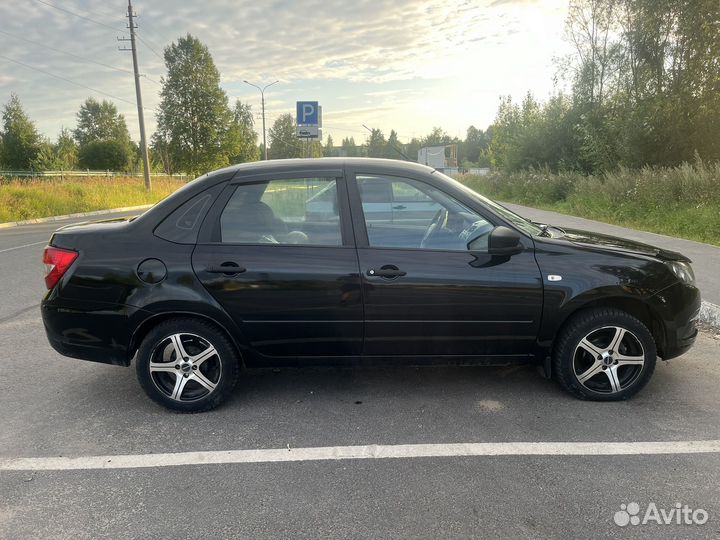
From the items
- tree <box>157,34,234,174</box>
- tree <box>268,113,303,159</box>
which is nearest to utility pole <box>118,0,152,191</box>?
tree <box>157,34,234,174</box>

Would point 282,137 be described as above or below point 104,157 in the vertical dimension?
above

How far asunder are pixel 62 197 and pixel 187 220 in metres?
21.1

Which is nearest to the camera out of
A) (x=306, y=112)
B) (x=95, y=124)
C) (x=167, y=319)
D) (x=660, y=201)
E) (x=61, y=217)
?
(x=167, y=319)

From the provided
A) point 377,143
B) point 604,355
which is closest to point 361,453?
point 604,355

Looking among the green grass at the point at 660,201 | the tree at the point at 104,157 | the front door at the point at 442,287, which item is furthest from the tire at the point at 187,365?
the tree at the point at 104,157

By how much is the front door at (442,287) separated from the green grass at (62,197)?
18.7 m

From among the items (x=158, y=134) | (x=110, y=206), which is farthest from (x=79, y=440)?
(x=158, y=134)

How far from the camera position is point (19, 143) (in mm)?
51000

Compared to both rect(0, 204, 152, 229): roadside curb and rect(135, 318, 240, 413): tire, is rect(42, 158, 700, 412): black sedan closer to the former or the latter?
rect(135, 318, 240, 413): tire

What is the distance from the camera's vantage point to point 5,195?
60.4 ft

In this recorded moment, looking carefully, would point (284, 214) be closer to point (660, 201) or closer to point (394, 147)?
point (394, 147)

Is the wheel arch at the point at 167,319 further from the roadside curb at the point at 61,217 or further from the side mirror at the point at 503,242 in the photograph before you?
the roadside curb at the point at 61,217

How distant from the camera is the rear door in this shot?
3.35 m

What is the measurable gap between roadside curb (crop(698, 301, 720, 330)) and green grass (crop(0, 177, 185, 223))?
20077mm
